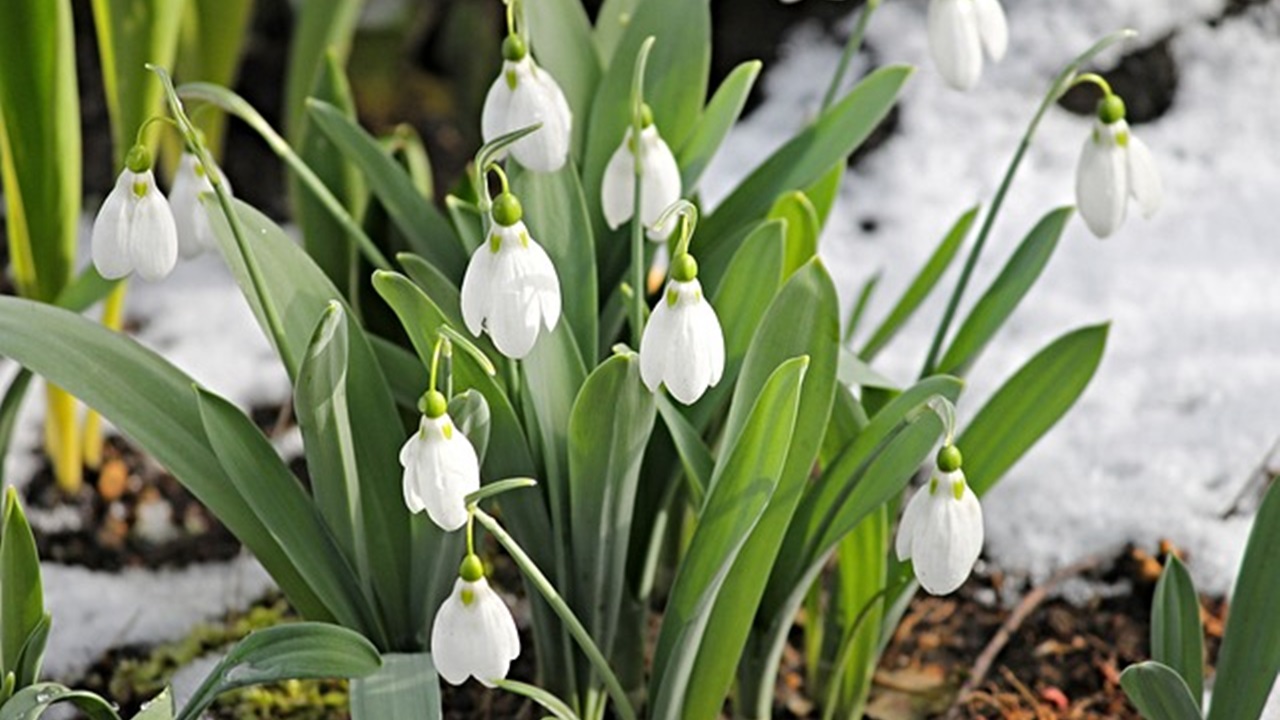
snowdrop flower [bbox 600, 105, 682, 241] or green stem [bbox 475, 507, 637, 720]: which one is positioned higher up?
snowdrop flower [bbox 600, 105, 682, 241]

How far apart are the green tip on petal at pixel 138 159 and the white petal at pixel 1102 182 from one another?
83cm

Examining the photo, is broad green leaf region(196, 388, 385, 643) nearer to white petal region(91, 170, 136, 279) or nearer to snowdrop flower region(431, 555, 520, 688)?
white petal region(91, 170, 136, 279)

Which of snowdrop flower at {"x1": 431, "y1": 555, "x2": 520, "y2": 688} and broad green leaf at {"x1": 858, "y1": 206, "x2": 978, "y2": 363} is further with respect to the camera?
broad green leaf at {"x1": 858, "y1": 206, "x2": 978, "y2": 363}

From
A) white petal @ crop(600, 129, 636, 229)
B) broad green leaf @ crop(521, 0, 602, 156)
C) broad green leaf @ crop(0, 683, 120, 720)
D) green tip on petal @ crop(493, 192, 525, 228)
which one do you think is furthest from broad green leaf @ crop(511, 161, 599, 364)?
broad green leaf @ crop(0, 683, 120, 720)

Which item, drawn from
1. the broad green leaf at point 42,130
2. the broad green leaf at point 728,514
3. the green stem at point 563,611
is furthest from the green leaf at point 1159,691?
the broad green leaf at point 42,130

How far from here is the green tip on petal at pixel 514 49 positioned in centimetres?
154

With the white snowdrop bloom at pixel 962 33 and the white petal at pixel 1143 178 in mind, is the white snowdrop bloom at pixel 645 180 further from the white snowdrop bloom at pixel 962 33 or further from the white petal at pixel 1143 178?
the white petal at pixel 1143 178

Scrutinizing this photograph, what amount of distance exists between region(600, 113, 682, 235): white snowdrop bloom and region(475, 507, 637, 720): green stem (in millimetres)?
328

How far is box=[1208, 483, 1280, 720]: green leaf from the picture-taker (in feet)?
5.41

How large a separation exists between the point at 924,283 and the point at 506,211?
75cm

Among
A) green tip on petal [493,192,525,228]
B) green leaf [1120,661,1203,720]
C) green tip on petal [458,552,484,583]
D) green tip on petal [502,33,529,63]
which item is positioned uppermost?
green tip on petal [502,33,529,63]

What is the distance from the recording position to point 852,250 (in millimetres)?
2764

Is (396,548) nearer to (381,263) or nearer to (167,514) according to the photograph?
(381,263)

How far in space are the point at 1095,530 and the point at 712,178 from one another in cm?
95
